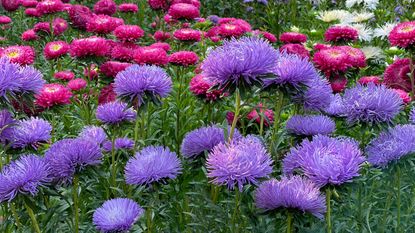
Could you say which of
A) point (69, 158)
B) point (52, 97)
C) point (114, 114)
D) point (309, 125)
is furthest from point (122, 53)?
point (309, 125)

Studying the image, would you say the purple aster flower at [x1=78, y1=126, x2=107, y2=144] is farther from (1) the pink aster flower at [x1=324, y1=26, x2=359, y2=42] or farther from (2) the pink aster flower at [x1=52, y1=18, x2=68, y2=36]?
(2) the pink aster flower at [x1=52, y1=18, x2=68, y2=36]

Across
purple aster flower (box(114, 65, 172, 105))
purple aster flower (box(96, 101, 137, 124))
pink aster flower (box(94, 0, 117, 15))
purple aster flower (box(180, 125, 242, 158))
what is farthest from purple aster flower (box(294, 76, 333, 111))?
pink aster flower (box(94, 0, 117, 15))

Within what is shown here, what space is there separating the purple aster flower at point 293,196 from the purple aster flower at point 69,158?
25.7 inches

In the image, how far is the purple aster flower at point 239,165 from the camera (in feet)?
5.89

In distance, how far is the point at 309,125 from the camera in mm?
2238

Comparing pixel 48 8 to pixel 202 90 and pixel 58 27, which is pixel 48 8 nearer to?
pixel 58 27

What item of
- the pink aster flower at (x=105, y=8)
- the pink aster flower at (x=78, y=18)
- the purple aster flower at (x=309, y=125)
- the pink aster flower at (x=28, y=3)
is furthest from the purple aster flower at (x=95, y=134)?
the pink aster flower at (x=28, y=3)

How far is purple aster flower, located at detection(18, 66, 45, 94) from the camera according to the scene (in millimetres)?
2064

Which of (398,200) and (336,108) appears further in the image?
(336,108)

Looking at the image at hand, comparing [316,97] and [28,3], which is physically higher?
[316,97]

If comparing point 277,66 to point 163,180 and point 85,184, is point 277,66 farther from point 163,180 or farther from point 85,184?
point 85,184

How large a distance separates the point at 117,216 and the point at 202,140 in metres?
0.42

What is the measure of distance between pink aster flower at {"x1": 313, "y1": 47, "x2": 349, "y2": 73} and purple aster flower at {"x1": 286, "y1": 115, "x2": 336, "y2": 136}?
542mm

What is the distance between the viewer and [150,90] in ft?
7.21
